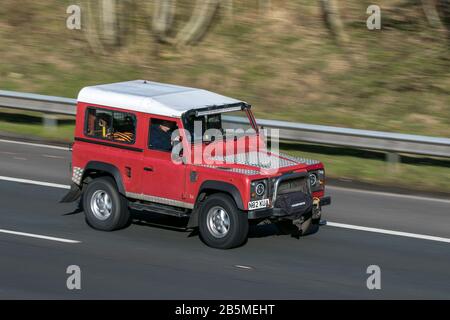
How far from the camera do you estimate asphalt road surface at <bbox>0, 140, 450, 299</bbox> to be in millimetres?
11641

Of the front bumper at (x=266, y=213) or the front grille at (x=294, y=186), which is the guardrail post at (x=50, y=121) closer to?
the front grille at (x=294, y=186)

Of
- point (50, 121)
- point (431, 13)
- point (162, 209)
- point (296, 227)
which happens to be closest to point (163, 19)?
point (50, 121)

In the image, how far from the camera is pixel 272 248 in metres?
13.5

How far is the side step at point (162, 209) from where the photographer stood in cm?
1350

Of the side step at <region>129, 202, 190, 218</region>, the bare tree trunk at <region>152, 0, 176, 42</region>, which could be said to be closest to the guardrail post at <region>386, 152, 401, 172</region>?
the side step at <region>129, 202, 190, 218</region>

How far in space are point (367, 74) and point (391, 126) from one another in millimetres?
2748

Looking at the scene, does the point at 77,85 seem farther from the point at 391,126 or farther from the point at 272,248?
the point at 272,248

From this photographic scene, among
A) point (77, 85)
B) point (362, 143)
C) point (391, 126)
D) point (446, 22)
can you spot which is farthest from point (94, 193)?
point (446, 22)

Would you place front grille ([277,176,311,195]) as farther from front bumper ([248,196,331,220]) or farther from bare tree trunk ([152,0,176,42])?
bare tree trunk ([152,0,176,42])

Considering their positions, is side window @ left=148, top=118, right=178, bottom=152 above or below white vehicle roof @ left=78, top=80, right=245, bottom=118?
below

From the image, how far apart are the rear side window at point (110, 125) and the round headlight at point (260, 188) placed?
6.84 feet

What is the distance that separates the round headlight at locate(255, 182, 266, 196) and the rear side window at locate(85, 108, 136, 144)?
6.84 feet

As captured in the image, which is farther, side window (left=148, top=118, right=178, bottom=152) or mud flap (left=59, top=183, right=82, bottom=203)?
mud flap (left=59, top=183, right=82, bottom=203)

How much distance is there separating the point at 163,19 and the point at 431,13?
705cm
